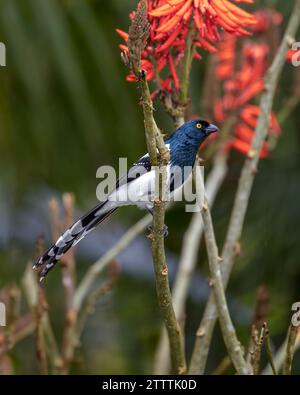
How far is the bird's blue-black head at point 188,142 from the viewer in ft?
11.6

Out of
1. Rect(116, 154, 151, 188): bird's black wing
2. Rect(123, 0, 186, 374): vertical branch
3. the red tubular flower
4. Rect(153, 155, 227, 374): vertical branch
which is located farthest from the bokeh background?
Rect(123, 0, 186, 374): vertical branch

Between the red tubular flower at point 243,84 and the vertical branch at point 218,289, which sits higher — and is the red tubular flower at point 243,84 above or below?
above

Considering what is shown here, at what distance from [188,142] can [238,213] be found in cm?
36

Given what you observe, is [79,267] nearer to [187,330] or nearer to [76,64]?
[187,330]

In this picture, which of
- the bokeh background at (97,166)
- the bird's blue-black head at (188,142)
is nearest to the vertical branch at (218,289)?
the bird's blue-black head at (188,142)

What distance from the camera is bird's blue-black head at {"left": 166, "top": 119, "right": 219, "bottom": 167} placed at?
3535 mm

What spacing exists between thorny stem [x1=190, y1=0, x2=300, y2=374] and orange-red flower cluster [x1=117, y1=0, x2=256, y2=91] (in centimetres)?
54

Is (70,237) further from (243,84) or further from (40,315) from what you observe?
(243,84)

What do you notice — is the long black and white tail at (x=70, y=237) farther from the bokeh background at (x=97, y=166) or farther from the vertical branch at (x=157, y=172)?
the bokeh background at (x=97, y=166)

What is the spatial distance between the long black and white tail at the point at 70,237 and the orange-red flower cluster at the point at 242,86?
95 cm

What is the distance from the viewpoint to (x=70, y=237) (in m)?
3.32

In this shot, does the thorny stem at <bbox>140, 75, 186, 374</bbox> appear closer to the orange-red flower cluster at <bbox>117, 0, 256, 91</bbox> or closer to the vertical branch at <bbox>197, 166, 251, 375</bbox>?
the vertical branch at <bbox>197, 166, 251, 375</bbox>

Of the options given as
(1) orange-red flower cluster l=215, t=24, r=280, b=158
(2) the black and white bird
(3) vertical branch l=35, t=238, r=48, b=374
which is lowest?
(3) vertical branch l=35, t=238, r=48, b=374

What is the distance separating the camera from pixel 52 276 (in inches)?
211
